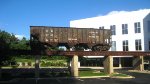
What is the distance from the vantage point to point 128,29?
59.5 meters

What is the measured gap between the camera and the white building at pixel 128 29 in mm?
56625

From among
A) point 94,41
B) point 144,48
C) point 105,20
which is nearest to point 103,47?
point 94,41

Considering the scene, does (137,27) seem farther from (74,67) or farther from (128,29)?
(74,67)

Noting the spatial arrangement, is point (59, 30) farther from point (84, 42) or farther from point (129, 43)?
point (129, 43)

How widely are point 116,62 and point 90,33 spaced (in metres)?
21.9

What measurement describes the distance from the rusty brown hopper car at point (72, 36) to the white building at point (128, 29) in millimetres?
13584

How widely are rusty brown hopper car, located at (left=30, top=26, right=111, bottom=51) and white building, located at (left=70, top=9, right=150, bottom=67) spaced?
13584 millimetres

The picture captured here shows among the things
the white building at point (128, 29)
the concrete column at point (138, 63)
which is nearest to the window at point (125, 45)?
the white building at point (128, 29)

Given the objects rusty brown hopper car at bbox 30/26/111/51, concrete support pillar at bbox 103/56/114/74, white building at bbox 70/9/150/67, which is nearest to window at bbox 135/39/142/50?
white building at bbox 70/9/150/67

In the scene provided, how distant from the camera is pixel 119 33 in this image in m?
61.4

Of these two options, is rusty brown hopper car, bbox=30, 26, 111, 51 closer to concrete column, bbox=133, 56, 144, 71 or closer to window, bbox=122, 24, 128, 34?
concrete column, bbox=133, 56, 144, 71

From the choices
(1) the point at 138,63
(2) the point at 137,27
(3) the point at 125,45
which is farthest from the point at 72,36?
(3) the point at 125,45

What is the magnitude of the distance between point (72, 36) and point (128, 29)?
1961cm

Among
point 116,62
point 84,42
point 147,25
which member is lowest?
point 116,62
